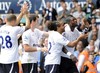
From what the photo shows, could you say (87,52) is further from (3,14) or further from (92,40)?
(3,14)

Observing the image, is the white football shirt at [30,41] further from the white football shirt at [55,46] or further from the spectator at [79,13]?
the spectator at [79,13]

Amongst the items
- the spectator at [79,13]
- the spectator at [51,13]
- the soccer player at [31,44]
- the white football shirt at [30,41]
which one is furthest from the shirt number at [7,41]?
the spectator at [51,13]

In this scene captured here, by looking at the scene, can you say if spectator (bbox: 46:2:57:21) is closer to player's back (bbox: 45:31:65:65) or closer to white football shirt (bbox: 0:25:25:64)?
white football shirt (bbox: 0:25:25:64)

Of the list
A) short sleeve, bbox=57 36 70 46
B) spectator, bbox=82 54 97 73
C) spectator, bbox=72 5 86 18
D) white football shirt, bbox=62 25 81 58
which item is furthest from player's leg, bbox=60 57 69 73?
spectator, bbox=72 5 86 18

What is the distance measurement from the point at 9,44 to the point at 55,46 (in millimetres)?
1109

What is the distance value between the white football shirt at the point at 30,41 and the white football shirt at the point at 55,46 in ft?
3.41

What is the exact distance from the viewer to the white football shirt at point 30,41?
528 inches

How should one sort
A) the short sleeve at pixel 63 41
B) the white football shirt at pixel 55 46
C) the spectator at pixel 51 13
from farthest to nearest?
the spectator at pixel 51 13 → the white football shirt at pixel 55 46 → the short sleeve at pixel 63 41

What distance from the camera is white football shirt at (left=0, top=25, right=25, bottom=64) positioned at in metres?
12.6

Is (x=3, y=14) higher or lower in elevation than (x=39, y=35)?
lower

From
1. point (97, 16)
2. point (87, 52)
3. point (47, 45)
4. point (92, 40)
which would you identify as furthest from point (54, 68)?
point (97, 16)

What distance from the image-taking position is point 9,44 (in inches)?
497

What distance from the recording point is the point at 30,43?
13.5 m

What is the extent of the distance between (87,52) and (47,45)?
11.0ft
